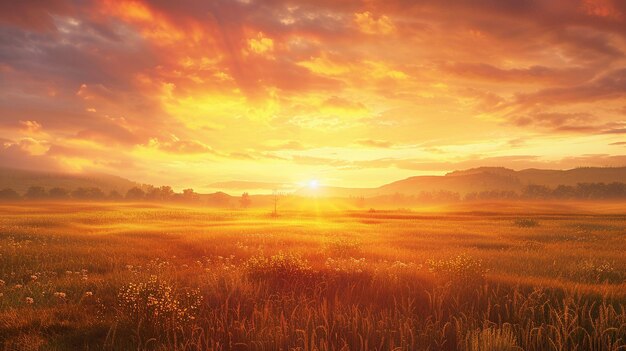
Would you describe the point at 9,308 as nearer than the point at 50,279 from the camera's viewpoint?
Yes

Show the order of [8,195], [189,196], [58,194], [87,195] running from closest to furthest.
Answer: [8,195] < [58,194] < [87,195] < [189,196]

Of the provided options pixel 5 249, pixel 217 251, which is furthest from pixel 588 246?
pixel 5 249

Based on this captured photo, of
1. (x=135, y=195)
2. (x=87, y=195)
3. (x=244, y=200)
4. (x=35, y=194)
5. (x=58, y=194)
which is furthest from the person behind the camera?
(x=135, y=195)

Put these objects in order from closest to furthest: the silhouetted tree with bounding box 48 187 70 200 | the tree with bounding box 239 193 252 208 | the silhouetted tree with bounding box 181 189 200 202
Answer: the silhouetted tree with bounding box 48 187 70 200 → the tree with bounding box 239 193 252 208 → the silhouetted tree with bounding box 181 189 200 202

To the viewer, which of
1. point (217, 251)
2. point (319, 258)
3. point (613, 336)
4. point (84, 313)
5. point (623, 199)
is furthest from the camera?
point (623, 199)

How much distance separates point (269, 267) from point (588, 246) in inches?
817

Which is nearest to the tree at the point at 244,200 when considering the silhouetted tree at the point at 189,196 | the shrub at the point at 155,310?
the silhouetted tree at the point at 189,196

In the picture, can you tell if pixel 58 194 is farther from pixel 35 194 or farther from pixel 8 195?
pixel 8 195

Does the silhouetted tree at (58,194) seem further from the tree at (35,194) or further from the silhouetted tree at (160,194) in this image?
the silhouetted tree at (160,194)

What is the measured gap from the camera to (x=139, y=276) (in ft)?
33.4

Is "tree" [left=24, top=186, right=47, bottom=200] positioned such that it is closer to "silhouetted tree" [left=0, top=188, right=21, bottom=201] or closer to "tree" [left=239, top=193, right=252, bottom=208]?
"silhouetted tree" [left=0, top=188, right=21, bottom=201]

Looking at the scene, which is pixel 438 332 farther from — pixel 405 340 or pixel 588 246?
pixel 588 246

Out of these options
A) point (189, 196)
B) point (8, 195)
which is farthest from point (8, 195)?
point (189, 196)

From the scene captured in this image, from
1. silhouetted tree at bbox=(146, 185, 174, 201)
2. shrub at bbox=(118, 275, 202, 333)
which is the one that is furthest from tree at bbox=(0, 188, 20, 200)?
shrub at bbox=(118, 275, 202, 333)
